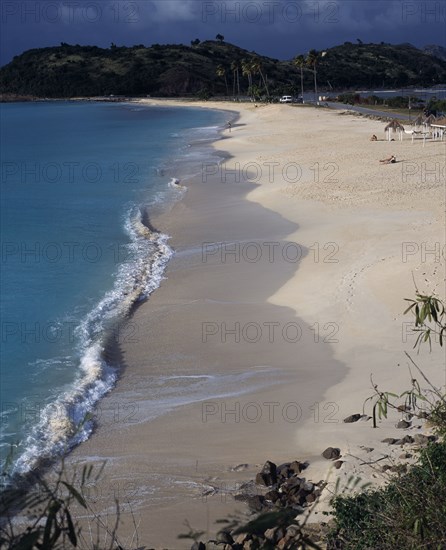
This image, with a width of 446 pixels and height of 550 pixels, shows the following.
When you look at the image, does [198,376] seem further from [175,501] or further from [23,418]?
[175,501]

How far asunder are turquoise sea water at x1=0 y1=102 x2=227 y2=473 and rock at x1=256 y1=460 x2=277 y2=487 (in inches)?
100.0

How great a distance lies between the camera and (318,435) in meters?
9.90

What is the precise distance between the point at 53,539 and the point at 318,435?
7365 mm

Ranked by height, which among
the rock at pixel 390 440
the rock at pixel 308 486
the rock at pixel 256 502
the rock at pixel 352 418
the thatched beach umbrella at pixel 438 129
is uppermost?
the thatched beach umbrella at pixel 438 129

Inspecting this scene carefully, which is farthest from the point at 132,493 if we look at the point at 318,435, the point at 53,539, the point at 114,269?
the point at 114,269

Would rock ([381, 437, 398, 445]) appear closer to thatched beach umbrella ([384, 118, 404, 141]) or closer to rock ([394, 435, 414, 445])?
rock ([394, 435, 414, 445])

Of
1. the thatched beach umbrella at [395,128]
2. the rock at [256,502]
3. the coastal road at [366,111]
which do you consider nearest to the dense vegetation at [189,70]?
the coastal road at [366,111]

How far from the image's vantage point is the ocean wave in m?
10.4

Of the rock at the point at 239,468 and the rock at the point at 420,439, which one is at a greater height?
the rock at the point at 420,439

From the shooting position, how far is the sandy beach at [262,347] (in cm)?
920

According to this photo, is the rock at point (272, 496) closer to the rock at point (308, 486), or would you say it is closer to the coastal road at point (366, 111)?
the rock at point (308, 486)

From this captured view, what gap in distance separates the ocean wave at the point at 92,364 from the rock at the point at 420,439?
425cm

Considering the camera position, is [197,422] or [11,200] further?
[11,200]

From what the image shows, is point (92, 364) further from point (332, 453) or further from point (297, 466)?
point (332, 453)
